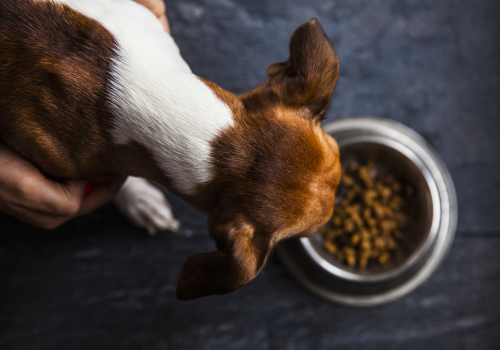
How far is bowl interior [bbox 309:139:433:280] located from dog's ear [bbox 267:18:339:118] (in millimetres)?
899

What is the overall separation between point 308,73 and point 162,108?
507 millimetres

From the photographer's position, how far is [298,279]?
88.1 inches

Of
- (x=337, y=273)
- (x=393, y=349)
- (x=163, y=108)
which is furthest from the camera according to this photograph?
(x=393, y=349)

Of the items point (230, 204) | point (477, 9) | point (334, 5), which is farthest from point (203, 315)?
point (477, 9)

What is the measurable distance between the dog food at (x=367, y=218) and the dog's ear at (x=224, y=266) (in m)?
1.10

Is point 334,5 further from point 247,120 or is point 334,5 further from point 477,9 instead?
point 247,120

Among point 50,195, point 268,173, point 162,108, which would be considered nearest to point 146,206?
point 50,195

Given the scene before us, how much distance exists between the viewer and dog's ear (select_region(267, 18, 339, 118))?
124cm

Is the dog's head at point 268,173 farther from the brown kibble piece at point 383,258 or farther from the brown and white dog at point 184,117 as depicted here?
the brown kibble piece at point 383,258

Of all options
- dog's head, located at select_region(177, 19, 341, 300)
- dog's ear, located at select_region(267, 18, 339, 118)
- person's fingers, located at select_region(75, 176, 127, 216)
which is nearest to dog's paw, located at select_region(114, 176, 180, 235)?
person's fingers, located at select_region(75, 176, 127, 216)

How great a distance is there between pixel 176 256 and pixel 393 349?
1527 mm

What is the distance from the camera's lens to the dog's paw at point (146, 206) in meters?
2.12

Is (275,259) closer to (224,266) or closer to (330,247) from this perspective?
(330,247)

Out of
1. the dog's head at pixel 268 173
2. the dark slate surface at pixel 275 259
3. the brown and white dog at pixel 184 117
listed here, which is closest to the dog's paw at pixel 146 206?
the dark slate surface at pixel 275 259
